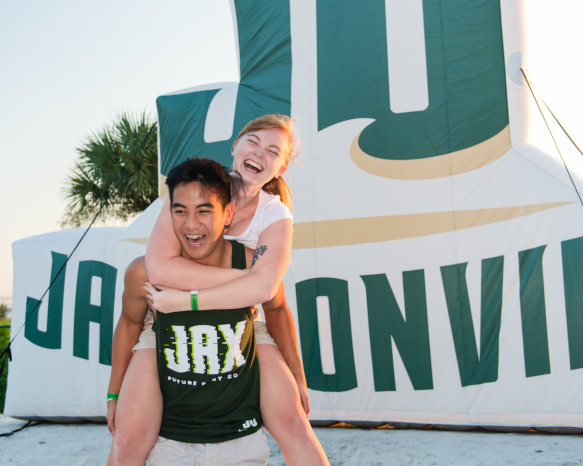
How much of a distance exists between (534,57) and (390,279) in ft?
6.43

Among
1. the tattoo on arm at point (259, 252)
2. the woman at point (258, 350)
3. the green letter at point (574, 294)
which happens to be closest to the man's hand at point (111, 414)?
the woman at point (258, 350)

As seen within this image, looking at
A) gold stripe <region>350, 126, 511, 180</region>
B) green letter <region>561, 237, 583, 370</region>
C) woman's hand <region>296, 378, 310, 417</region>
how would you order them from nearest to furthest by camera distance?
woman's hand <region>296, 378, 310, 417</region>
green letter <region>561, 237, 583, 370</region>
gold stripe <region>350, 126, 511, 180</region>

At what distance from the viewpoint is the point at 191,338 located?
175cm

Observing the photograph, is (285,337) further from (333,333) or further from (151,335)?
(333,333)

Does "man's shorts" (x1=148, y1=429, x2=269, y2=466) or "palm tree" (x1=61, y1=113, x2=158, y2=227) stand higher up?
"palm tree" (x1=61, y1=113, x2=158, y2=227)

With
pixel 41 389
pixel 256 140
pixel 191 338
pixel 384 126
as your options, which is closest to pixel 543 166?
pixel 384 126

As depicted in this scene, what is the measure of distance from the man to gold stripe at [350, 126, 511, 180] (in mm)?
2453

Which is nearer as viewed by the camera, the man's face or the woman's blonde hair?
the man's face

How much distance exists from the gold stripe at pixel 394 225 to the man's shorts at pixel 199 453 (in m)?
2.43

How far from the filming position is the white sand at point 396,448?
3.20m

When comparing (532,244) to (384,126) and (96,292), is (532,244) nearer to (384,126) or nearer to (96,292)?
(384,126)

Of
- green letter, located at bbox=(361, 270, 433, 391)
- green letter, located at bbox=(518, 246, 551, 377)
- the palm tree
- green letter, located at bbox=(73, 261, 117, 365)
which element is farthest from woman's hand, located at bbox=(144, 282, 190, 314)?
the palm tree

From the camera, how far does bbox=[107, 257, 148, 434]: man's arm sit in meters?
1.84

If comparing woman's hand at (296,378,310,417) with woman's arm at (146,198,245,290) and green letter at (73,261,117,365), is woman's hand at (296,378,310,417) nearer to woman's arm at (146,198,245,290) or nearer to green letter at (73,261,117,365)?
woman's arm at (146,198,245,290)
